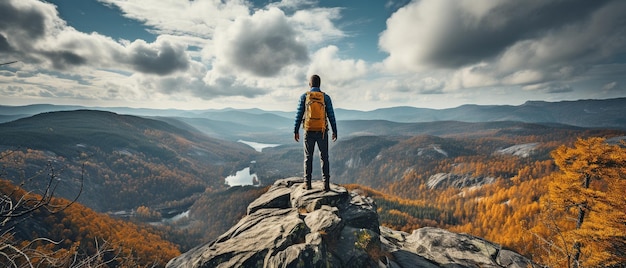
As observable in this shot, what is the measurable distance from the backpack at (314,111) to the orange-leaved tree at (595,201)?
1720 centimetres

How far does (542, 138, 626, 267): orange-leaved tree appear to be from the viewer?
56.0 feet

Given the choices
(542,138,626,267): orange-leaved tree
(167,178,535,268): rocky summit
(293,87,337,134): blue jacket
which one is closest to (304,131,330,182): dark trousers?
(293,87,337,134): blue jacket

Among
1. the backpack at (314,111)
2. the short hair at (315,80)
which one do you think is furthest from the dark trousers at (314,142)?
the short hair at (315,80)

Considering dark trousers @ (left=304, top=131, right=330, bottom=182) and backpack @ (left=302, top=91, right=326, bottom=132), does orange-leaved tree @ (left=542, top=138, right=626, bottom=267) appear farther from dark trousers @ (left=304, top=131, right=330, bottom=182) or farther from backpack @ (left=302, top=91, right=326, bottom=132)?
backpack @ (left=302, top=91, right=326, bottom=132)

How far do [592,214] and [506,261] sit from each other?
7375mm

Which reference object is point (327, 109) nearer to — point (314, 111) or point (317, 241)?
point (314, 111)

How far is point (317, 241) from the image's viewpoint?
10.8 metres

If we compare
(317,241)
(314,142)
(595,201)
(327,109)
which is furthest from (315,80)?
(595,201)

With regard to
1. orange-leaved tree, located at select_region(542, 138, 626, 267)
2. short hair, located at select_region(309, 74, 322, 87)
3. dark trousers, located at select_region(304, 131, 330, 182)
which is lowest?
orange-leaved tree, located at select_region(542, 138, 626, 267)

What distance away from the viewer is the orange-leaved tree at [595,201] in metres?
17.1

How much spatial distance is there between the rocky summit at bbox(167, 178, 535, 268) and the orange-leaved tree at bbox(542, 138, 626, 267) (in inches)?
185

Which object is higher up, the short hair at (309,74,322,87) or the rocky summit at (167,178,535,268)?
the short hair at (309,74,322,87)

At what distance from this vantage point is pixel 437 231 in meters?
21.3

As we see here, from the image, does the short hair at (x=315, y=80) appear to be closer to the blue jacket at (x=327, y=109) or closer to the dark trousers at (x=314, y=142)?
the blue jacket at (x=327, y=109)
